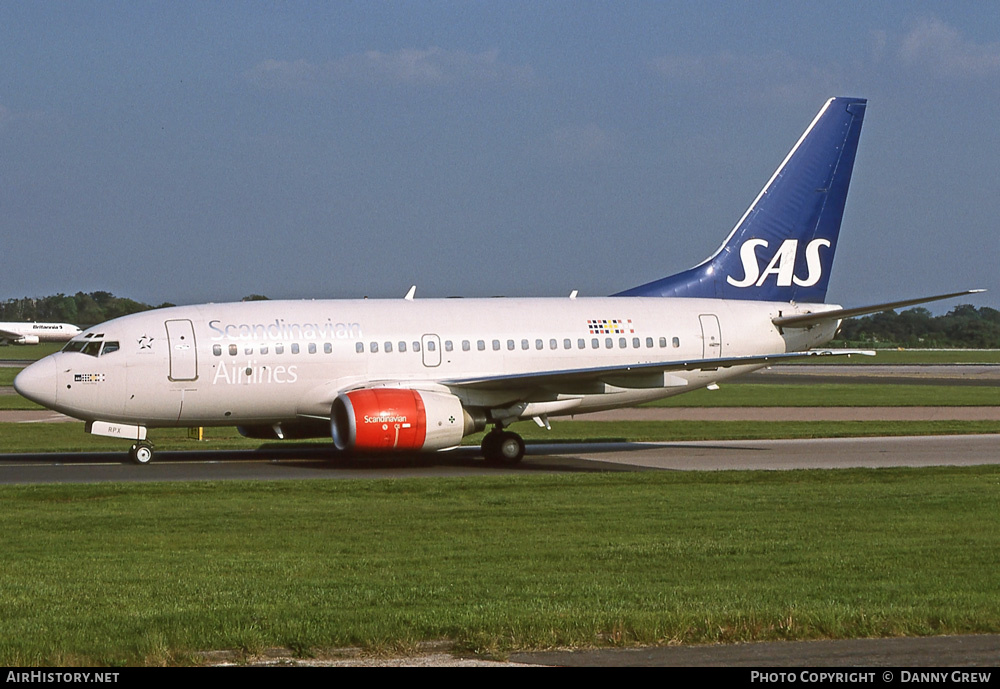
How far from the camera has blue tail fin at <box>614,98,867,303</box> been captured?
1313 inches

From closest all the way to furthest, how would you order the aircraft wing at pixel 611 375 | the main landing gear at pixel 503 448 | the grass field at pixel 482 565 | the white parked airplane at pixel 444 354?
the grass field at pixel 482 565 → the white parked airplane at pixel 444 354 → the aircraft wing at pixel 611 375 → the main landing gear at pixel 503 448

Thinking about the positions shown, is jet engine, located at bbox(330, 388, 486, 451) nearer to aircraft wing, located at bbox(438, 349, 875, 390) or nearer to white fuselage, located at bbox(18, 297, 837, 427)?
aircraft wing, located at bbox(438, 349, 875, 390)

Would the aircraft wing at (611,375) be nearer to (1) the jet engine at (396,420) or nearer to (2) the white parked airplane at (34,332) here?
(1) the jet engine at (396,420)

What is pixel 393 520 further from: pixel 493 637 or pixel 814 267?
pixel 814 267

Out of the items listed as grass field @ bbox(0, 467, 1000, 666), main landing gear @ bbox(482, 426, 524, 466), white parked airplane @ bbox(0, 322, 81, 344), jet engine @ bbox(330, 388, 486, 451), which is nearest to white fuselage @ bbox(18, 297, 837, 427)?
main landing gear @ bbox(482, 426, 524, 466)

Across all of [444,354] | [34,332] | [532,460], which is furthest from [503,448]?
[34,332]

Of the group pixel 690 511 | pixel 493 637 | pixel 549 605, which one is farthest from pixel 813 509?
pixel 493 637

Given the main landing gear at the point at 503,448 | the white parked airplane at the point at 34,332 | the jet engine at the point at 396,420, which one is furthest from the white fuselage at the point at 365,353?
the white parked airplane at the point at 34,332

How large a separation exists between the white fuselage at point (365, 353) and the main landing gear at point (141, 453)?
0.83 m

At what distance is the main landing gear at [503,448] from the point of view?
2861 cm

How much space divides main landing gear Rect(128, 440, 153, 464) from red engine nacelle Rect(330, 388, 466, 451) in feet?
14.4

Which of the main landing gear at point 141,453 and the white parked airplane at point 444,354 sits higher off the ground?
the white parked airplane at point 444,354

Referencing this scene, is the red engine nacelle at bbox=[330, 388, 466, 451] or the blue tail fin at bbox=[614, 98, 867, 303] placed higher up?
the blue tail fin at bbox=[614, 98, 867, 303]
